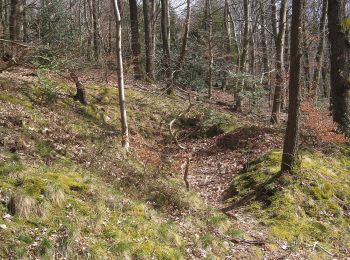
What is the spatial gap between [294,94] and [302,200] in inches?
99.6

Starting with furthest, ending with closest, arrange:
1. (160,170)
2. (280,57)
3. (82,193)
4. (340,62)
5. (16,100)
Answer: (280,57) → (340,62) → (16,100) → (160,170) → (82,193)

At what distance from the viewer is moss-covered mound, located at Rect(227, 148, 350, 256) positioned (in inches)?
336

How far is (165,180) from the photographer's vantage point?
1006 cm

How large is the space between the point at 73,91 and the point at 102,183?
6.35 meters

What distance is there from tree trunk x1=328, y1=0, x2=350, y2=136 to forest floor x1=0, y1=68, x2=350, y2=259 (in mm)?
555

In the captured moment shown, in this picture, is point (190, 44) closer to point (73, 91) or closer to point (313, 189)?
point (73, 91)

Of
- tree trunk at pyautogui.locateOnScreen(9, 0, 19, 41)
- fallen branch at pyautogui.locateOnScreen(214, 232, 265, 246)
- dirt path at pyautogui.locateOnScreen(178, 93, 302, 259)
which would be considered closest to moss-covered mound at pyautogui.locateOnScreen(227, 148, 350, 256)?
dirt path at pyautogui.locateOnScreen(178, 93, 302, 259)

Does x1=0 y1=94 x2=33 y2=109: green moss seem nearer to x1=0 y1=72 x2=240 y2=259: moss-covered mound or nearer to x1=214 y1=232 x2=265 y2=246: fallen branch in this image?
x1=0 y1=72 x2=240 y2=259: moss-covered mound

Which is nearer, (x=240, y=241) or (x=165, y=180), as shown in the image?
(x=240, y=241)

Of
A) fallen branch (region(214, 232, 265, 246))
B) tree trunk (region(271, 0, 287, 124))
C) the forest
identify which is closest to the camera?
the forest

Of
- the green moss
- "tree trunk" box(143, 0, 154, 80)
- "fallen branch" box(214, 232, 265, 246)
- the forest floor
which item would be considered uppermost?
"tree trunk" box(143, 0, 154, 80)

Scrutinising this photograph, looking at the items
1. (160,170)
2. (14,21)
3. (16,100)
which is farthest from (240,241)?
(14,21)

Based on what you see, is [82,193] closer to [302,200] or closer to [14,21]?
[302,200]

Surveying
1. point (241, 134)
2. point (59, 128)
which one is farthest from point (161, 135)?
point (59, 128)
